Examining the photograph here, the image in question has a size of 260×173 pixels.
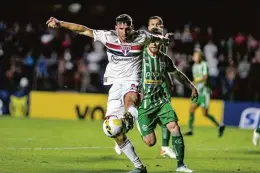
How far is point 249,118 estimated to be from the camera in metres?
24.2

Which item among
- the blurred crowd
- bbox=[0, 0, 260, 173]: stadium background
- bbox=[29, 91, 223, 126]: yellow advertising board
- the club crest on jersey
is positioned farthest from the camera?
bbox=[29, 91, 223, 126]: yellow advertising board

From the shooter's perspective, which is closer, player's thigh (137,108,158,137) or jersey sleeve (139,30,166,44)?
jersey sleeve (139,30,166,44)

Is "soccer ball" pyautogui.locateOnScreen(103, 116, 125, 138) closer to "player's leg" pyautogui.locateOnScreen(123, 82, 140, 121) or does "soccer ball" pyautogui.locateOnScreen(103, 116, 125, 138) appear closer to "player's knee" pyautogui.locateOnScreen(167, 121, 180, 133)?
"player's leg" pyautogui.locateOnScreen(123, 82, 140, 121)

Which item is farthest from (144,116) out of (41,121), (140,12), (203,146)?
(140,12)

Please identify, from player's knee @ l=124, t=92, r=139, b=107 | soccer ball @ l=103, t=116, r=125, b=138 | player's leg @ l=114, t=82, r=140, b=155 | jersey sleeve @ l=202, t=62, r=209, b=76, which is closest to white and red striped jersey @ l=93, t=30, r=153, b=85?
player's leg @ l=114, t=82, r=140, b=155

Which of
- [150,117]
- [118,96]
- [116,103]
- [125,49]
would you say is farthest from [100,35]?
[150,117]

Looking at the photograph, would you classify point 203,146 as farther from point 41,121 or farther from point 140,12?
point 140,12

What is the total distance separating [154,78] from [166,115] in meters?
0.85

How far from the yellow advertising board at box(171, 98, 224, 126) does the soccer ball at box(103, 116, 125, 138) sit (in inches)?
611

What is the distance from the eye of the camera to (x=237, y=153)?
575 inches

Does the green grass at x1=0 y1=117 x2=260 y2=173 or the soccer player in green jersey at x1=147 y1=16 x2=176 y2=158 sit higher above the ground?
the soccer player in green jersey at x1=147 y1=16 x2=176 y2=158

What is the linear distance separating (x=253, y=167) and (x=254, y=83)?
13.1m

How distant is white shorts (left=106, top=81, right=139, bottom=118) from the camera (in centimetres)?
970

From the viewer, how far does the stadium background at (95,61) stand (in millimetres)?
24719
